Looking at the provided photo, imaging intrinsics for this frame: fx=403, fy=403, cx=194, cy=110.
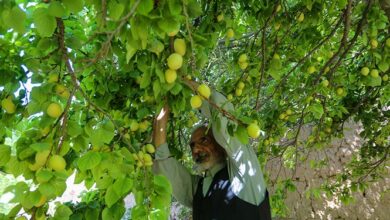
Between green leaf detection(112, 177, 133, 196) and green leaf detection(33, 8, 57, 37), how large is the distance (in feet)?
1.31

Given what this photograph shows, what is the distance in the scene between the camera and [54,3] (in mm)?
898

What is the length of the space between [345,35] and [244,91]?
67 centimetres

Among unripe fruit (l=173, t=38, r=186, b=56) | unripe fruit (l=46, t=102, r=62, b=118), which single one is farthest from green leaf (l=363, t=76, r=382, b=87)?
unripe fruit (l=46, t=102, r=62, b=118)

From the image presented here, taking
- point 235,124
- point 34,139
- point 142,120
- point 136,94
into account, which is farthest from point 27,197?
point 136,94

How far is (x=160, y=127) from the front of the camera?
77.5 inches

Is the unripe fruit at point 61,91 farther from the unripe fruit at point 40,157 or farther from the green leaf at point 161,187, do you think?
the green leaf at point 161,187

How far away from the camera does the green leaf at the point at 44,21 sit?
92 cm

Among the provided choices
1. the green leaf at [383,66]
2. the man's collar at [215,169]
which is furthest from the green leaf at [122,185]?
the green leaf at [383,66]

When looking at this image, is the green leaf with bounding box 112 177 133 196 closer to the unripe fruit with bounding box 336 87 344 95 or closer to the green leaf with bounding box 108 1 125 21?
the green leaf with bounding box 108 1 125 21

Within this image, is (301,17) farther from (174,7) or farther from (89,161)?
(89,161)

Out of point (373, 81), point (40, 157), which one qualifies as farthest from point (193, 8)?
point (373, 81)

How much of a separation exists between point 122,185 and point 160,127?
3.14 feet

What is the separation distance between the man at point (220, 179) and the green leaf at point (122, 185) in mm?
818

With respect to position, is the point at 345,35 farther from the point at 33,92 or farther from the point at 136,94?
the point at 33,92
